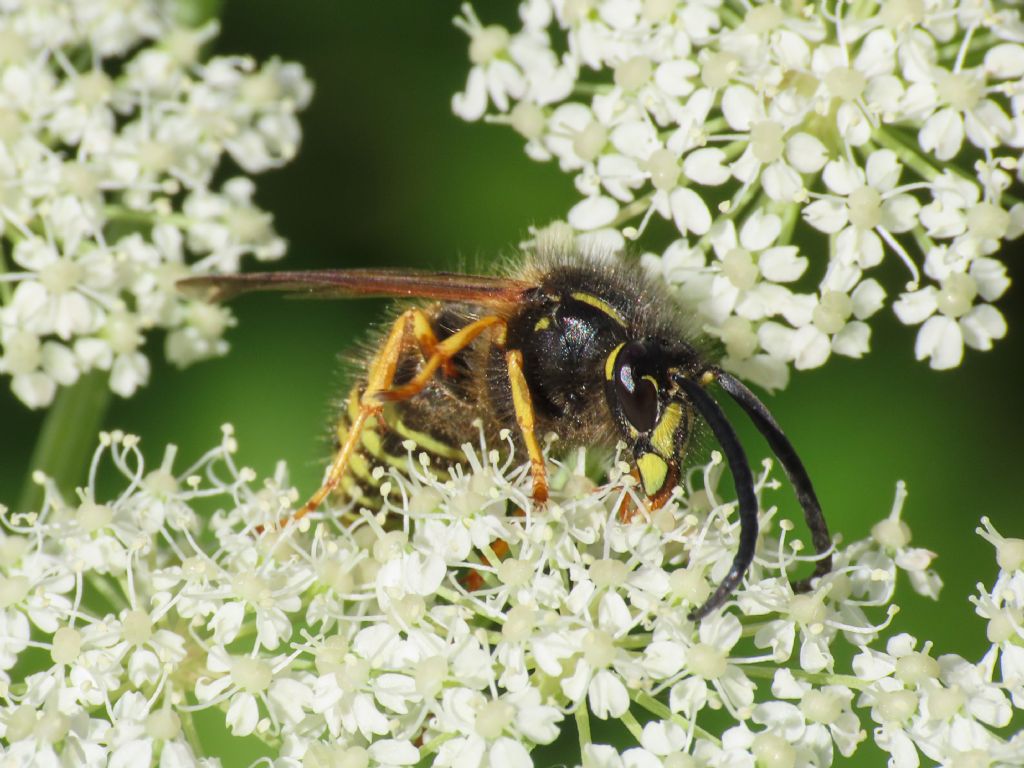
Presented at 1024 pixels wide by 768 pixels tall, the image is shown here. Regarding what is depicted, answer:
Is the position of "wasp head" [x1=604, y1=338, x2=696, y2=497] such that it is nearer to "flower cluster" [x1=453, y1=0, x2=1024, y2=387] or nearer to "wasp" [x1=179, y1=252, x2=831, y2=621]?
"wasp" [x1=179, y1=252, x2=831, y2=621]

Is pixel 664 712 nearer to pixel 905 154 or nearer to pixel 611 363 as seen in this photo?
pixel 611 363

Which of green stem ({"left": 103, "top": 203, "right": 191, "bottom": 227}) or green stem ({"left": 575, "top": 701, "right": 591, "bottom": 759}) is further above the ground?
green stem ({"left": 103, "top": 203, "right": 191, "bottom": 227})

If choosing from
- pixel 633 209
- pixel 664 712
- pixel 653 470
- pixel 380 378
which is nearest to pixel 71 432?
pixel 380 378

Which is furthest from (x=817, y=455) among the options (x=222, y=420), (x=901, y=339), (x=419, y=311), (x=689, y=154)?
(x=222, y=420)

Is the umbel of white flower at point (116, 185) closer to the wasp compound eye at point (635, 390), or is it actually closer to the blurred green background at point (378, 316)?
the blurred green background at point (378, 316)

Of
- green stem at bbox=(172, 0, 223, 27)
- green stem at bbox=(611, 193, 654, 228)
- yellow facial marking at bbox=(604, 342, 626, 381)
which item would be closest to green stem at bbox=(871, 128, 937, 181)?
green stem at bbox=(611, 193, 654, 228)

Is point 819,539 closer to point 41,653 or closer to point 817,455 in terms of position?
point 817,455
